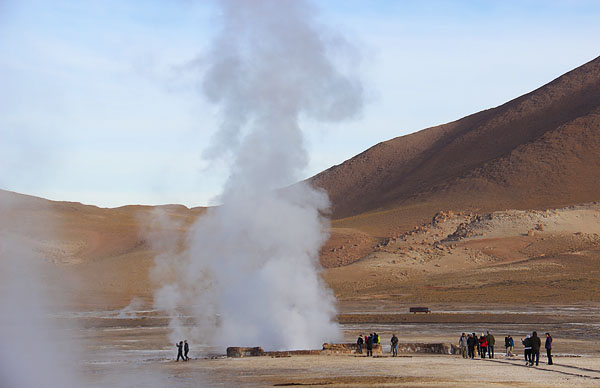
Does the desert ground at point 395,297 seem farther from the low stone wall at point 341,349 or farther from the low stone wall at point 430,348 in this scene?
the low stone wall at point 430,348

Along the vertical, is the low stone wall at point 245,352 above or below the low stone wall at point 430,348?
below

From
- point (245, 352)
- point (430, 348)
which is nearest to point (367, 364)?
point (430, 348)

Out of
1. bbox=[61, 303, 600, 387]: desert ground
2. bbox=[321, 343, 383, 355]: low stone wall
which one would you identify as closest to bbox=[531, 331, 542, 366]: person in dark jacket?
bbox=[61, 303, 600, 387]: desert ground

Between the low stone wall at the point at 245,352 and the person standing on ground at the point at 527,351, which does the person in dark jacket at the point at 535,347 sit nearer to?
the person standing on ground at the point at 527,351

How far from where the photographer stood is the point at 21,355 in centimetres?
3353

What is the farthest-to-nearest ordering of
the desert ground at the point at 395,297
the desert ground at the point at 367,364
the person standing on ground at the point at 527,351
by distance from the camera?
the person standing on ground at the point at 527,351 < the desert ground at the point at 395,297 < the desert ground at the point at 367,364

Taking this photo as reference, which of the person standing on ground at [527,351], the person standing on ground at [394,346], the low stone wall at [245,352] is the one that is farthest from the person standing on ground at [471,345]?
the low stone wall at [245,352]

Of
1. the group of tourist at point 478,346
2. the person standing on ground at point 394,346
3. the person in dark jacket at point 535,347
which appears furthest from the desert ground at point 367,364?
the group of tourist at point 478,346

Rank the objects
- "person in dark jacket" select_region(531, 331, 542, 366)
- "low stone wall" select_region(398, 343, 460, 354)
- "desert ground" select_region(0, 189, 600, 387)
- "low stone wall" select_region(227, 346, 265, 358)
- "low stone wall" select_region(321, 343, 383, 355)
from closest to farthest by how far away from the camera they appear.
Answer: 1. "desert ground" select_region(0, 189, 600, 387)
2. "person in dark jacket" select_region(531, 331, 542, 366)
3. "low stone wall" select_region(398, 343, 460, 354)
4. "low stone wall" select_region(321, 343, 383, 355)
5. "low stone wall" select_region(227, 346, 265, 358)

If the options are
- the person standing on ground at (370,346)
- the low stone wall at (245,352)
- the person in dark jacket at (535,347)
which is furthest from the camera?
the low stone wall at (245,352)

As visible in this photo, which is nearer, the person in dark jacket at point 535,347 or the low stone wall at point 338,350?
the person in dark jacket at point 535,347

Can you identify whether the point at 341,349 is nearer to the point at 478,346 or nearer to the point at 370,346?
the point at 370,346

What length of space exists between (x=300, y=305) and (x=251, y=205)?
5655mm

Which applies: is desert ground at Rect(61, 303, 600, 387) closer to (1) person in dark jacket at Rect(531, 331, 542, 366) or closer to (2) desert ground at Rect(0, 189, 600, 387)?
(2) desert ground at Rect(0, 189, 600, 387)
